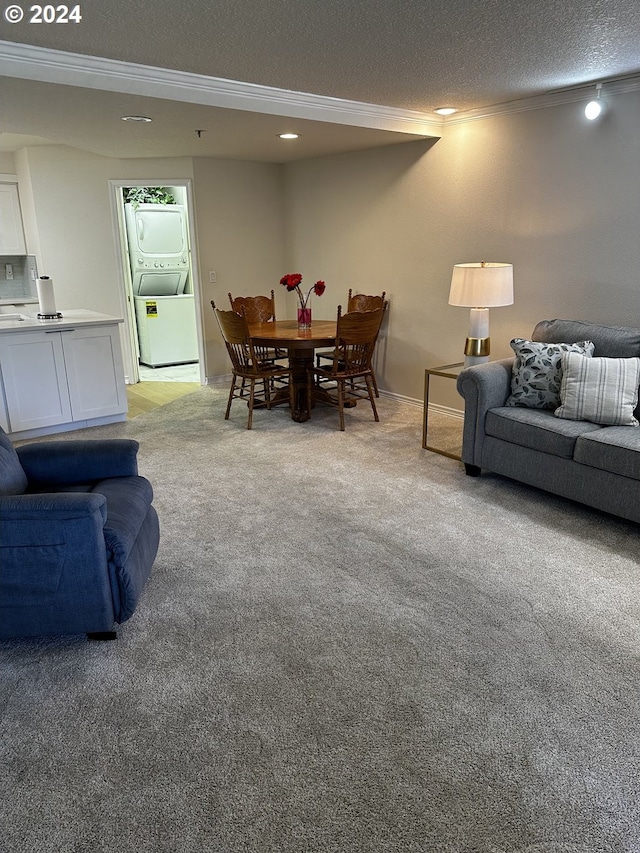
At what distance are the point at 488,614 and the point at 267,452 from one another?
2.37 m

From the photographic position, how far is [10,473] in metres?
2.54

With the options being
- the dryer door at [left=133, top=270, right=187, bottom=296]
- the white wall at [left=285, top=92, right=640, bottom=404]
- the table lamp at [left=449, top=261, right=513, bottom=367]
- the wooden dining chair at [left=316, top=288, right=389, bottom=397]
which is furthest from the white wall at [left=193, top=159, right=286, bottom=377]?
the table lamp at [left=449, top=261, right=513, bottom=367]

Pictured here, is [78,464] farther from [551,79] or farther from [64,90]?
[551,79]

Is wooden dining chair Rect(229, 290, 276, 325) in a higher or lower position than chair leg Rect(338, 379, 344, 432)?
higher

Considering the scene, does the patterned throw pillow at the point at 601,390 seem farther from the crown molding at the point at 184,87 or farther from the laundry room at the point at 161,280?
the laundry room at the point at 161,280

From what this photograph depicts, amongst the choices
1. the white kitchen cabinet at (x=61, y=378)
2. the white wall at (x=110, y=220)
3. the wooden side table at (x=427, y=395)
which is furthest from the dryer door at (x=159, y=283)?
the wooden side table at (x=427, y=395)

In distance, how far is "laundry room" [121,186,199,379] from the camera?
719 centimetres

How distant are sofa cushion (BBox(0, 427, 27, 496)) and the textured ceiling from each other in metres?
1.83

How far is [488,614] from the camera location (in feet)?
8.23

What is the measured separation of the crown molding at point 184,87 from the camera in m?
3.05

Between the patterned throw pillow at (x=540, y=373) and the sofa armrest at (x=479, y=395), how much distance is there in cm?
9

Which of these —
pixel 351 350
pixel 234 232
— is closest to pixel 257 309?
pixel 234 232

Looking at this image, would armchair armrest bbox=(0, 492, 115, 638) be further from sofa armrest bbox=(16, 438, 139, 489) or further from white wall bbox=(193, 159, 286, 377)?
white wall bbox=(193, 159, 286, 377)

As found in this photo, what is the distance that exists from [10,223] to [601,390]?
6136 mm
